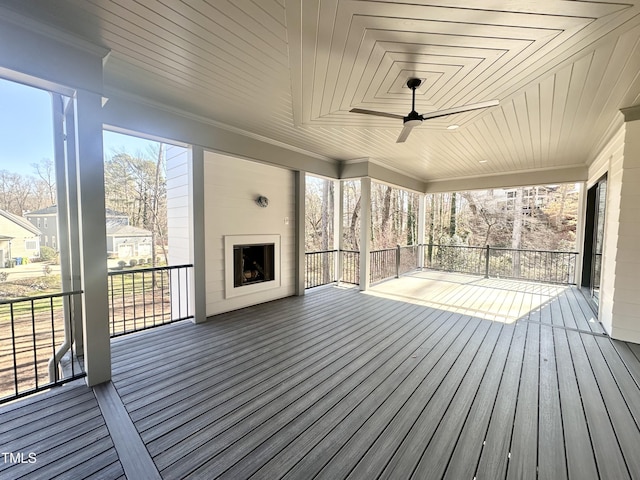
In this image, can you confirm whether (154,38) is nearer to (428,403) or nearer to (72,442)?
(72,442)

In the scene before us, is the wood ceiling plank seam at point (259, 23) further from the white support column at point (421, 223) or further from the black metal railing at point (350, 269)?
the white support column at point (421, 223)

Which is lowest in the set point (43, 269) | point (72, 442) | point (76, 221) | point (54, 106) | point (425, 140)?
point (72, 442)

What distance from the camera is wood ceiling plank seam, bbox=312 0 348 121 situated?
1.73 metres

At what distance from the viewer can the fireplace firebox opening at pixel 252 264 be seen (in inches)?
181

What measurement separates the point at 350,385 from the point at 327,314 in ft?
6.38

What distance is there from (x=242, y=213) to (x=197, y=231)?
88 centimetres

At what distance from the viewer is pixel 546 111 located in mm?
3287

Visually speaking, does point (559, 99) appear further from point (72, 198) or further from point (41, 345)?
point (41, 345)

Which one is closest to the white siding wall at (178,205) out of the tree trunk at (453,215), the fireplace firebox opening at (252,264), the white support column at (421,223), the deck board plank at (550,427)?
the fireplace firebox opening at (252,264)

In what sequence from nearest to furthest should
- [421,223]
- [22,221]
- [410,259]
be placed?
[22,221]
[421,223]
[410,259]

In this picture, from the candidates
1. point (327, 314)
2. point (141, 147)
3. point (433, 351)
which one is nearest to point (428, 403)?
point (433, 351)

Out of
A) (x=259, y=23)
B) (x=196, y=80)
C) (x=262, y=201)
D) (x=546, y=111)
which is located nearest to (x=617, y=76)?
(x=546, y=111)

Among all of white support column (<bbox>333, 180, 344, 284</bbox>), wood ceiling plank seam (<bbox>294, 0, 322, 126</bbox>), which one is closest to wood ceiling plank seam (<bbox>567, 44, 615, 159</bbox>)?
wood ceiling plank seam (<bbox>294, 0, 322, 126</bbox>)

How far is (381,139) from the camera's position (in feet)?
14.6
